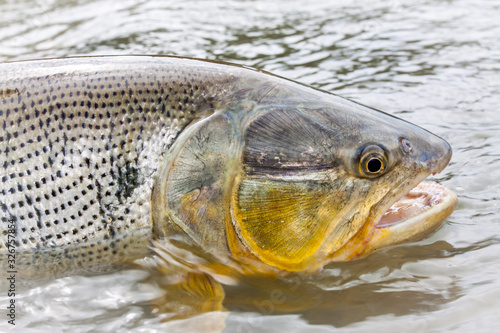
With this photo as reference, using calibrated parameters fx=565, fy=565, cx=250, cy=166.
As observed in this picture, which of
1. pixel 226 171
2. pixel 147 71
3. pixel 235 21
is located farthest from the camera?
pixel 235 21

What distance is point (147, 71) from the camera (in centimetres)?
303

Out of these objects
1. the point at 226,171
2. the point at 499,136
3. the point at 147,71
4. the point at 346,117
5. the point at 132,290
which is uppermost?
the point at 147,71

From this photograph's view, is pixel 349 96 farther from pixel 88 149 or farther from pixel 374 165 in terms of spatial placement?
pixel 88 149

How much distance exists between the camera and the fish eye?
283 cm

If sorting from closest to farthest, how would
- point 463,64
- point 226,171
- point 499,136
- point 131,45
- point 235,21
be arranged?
point 226,171
point 499,136
point 463,64
point 131,45
point 235,21

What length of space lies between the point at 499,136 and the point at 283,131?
→ 95.9 inches

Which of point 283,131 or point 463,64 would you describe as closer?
point 283,131

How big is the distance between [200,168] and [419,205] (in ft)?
4.11

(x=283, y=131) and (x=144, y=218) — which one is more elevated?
(x=283, y=131)

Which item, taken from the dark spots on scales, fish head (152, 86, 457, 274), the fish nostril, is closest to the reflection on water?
fish head (152, 86, 457, 274)

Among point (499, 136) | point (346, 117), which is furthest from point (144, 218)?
point (499, 136)

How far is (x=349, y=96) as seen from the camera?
215 inches

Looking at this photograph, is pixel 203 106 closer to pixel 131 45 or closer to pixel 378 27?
pixel 131 45

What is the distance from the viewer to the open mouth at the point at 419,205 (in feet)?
10.1
